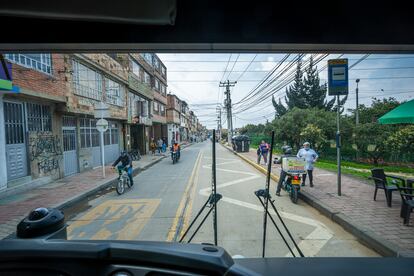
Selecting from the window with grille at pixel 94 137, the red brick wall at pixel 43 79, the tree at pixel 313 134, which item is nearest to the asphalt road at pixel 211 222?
the red brick wall at pixel 43 79

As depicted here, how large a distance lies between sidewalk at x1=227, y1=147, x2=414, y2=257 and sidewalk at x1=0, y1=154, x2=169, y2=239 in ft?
23.6

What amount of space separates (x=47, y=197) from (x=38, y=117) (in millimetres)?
4403

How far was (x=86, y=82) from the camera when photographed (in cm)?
1589

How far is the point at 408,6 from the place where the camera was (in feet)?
12.6

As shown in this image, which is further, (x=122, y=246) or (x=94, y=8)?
(x=94, y=8)

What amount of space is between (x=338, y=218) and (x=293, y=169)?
2.56 meters

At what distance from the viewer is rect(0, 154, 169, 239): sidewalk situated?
696 cm

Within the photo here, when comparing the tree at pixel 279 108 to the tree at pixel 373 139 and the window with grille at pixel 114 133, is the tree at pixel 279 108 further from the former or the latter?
the window with grille at pixel 114 133

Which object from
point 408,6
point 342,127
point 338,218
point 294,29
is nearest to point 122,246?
point 294,29

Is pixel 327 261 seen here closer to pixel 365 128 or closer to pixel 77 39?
pixel 77 39

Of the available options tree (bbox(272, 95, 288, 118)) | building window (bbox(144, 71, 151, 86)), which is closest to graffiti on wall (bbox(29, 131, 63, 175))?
building window (bbox(144, 71, 151, 86))

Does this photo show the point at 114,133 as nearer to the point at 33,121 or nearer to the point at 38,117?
the point at 38,117

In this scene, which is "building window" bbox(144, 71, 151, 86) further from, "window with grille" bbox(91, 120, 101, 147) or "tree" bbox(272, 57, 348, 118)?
"tree" bbox(272, 57, 348, 118)

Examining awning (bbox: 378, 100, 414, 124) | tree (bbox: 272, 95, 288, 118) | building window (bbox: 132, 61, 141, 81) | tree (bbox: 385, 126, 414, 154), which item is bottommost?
tree (bbox: 385, 126, 414, 154)
